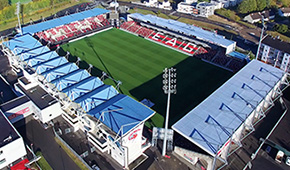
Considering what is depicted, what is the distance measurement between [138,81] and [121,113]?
1898 centimetres

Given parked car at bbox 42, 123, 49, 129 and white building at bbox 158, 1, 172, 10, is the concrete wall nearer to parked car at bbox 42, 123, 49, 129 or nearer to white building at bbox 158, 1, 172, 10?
parked car at bbox 42, 123, 49, 129

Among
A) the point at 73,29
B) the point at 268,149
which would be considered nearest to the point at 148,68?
the point at 73,29

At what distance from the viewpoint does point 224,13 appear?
9444 centimetres

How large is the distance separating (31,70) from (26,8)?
55824mm

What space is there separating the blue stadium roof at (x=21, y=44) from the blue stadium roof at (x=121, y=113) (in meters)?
27.8

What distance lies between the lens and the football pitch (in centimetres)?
4975

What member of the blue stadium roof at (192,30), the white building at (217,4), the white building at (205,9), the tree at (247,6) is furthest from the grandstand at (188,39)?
the white building at (217,4)

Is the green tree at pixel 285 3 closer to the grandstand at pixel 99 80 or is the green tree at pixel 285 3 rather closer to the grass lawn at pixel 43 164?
the grandstand at pixel 99 80

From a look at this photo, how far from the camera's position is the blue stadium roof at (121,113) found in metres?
34.7

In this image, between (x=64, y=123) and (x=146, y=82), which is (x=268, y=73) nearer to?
(x=146, y=82)

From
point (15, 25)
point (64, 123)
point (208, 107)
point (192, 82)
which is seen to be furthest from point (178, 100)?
point (15, 25)

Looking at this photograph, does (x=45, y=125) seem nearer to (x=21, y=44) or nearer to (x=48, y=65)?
(x=48, y=65)

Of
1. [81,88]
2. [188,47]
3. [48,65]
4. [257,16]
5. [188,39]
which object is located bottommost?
[188,47]

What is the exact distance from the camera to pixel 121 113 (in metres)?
36.7
